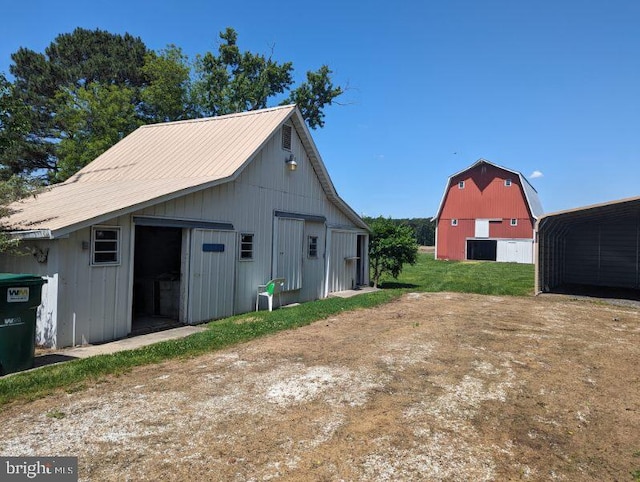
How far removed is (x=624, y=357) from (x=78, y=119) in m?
25.9

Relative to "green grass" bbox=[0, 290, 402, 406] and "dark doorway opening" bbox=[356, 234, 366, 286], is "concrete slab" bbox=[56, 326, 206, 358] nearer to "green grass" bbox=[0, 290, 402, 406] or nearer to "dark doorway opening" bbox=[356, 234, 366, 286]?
"green grass" bbox=[0, 290, 402, 406]

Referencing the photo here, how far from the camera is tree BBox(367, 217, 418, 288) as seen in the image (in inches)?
721

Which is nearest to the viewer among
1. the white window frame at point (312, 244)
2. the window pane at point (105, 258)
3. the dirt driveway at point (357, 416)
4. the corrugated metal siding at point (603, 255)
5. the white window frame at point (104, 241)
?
the dirt driveway at point (357, 416)

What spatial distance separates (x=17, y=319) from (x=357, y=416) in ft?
16.0

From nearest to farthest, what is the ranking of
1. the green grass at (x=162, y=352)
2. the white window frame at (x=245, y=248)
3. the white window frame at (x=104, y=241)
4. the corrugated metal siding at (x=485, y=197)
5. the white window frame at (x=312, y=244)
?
the green grass at (x=162, y=352) → the white window frame at (x=104, y=241) → the white window frame at (x=245, y=248) → the white window frame at (x=312, y=244) → the corrugated metal siding at (x=485, y=197)

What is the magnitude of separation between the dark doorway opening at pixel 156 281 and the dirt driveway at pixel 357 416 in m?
3.35

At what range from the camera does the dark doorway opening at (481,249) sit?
36975 mm

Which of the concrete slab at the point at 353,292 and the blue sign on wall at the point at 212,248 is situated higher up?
the blue sign on wall at the point at 212,248

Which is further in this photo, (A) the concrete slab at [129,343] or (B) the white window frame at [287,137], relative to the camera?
(B) the white window frame at [287,137]

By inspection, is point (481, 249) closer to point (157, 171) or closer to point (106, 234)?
point (157, 171)

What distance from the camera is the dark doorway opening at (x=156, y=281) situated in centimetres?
1025

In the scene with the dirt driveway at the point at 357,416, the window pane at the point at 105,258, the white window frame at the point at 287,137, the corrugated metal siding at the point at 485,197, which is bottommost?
the dirt driveway at the point at 357,416

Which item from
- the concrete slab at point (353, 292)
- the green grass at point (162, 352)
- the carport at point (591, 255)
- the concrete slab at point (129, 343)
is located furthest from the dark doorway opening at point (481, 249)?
the concrete slab at point (129, 343)

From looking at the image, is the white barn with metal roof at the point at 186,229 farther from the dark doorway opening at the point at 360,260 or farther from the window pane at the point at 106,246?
the dark doorway opening at the point at 360,260
